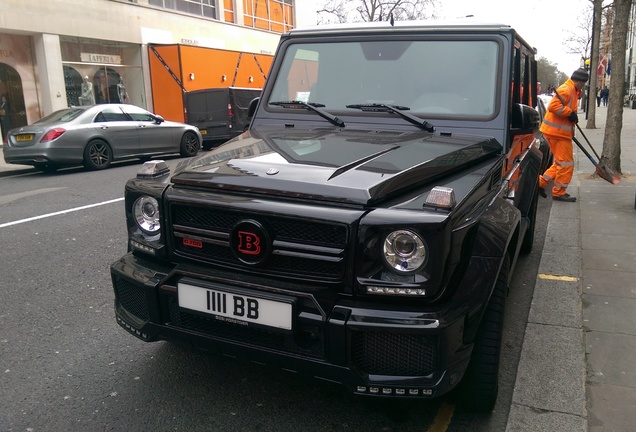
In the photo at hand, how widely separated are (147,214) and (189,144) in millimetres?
12923

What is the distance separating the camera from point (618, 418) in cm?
269

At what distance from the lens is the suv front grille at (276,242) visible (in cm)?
229

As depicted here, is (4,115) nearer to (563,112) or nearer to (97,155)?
(97,155)

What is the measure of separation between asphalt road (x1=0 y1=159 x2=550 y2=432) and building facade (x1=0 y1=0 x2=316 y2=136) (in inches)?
637

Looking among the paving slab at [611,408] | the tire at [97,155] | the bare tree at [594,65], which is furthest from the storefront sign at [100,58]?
the paving slab at [611,408]

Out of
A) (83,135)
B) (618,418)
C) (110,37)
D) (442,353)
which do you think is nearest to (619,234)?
(618,418)

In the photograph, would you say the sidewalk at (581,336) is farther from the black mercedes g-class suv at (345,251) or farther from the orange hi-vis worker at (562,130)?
the orange hi-vis worker at (562,130)

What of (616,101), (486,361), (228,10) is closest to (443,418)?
(486,361)

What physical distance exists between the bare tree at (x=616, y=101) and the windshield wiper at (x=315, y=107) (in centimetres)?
770

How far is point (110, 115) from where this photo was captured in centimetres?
1297

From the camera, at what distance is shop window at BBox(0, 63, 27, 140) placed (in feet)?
60.2

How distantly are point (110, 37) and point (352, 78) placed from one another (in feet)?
67.2

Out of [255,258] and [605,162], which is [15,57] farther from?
[255,258]

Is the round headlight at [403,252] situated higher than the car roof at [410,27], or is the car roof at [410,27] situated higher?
the car roof at [410,27]
